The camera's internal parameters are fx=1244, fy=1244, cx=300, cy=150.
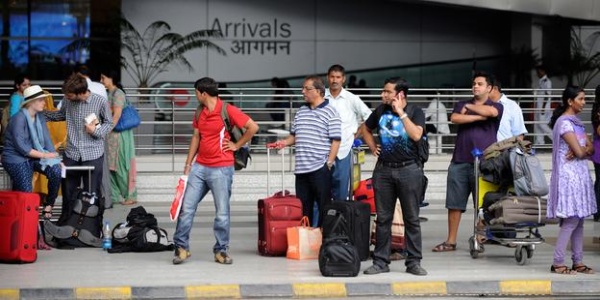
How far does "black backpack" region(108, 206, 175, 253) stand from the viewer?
13656 mm

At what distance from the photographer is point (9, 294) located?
11.1 m

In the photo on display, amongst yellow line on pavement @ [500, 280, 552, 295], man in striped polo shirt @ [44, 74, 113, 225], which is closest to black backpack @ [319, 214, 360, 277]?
yellow line on pavement @ [500, 280, 552, 295]

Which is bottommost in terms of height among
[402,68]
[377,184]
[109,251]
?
[109,251]

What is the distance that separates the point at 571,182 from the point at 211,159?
11.8 feet

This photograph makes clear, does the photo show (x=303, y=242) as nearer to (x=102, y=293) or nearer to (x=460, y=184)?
(x=460, y=184)

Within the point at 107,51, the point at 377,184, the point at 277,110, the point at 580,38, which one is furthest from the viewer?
the point at 107,51

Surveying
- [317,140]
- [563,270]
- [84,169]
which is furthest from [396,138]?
[84,169]

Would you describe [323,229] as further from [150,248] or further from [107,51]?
[107,51]

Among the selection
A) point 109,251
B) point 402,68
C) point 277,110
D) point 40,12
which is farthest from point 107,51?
point 109,251

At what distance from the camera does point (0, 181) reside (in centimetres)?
1631

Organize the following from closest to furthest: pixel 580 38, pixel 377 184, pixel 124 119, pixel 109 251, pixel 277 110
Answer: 1. pixel 377 184
2. pixel 109 251
3. pixel 124 119
4. pixel 277 110
5. pixel 580 38

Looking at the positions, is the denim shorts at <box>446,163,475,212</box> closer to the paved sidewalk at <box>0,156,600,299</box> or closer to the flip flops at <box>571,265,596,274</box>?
the paved sidewalk at <box>0,156,600,299</box>

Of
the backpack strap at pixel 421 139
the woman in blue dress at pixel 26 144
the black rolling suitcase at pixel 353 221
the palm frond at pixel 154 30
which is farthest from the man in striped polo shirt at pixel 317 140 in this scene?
the palm frond at pixel 154 30

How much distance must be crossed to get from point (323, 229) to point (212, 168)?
1.29 metres
